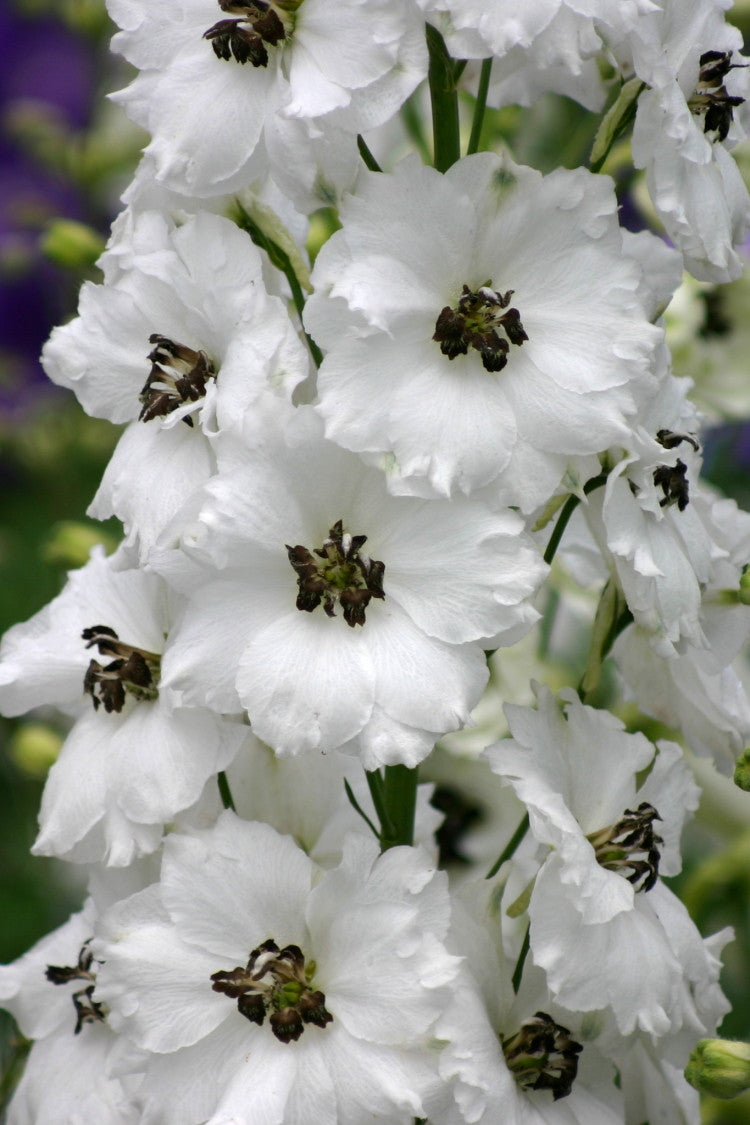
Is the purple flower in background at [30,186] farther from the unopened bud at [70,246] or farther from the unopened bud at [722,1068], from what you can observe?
the unopened bud at [722,1068]

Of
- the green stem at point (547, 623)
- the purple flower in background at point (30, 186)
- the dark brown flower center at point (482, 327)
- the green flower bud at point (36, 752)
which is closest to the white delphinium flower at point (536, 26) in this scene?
the dark brown flower center at point (482, 327)

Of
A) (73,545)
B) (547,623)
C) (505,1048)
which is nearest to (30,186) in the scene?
(73,545)

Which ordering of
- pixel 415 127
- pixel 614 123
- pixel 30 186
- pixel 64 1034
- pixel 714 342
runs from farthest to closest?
1. pixel 30 186
2. pixel 714 342
3. pixel 415 127
4. pixel 64 1034
5. pixel 614 123

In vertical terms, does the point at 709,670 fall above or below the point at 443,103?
below

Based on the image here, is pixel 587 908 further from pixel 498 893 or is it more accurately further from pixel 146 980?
pixel 146 980

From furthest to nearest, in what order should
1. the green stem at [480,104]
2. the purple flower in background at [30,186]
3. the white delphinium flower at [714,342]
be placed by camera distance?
the purple flower in background at [30,186] → the white delphinium flower at [714,342] → the green stem at [480,104]

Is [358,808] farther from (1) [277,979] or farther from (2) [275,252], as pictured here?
(2) [275,252]

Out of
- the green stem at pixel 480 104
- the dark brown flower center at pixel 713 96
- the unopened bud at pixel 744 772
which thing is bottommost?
the unopened bud at pixel 744 772

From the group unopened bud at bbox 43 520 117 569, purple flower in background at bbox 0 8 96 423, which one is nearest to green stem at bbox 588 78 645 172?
unopened bud at bbox 43 520 117 569
